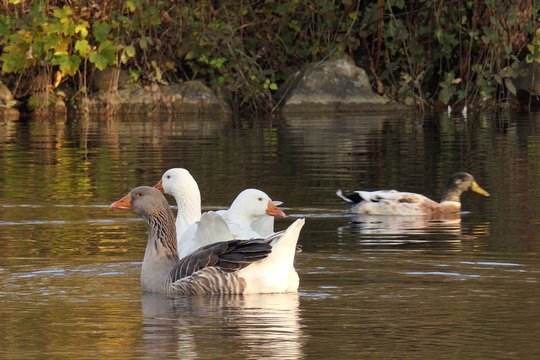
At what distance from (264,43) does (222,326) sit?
23.8 meters

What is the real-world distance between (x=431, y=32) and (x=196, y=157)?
12481 millimetres

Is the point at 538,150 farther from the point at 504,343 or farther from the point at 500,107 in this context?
the point at 504,343

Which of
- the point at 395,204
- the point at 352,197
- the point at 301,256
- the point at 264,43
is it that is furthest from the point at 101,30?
the point at 301,256

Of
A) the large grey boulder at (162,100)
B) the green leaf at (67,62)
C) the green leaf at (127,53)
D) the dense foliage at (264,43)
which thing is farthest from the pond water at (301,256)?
the large grey boulder at (162,100)

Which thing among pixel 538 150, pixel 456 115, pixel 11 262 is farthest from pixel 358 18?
pixel 11 262

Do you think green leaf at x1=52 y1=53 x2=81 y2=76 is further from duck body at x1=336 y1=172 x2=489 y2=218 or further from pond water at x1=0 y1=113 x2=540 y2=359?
duck body at x1=336 y1=172 x2=489 y2=218

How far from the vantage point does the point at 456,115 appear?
3106 cm

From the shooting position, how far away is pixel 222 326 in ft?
28.0

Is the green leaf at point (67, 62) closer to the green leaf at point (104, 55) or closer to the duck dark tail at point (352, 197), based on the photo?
the green leaf at point (104, 55)

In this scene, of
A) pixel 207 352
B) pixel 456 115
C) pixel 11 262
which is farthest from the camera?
pixel 456 115

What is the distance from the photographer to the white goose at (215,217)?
10.4 metres

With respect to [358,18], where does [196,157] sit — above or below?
below

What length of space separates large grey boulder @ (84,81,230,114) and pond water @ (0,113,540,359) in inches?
279

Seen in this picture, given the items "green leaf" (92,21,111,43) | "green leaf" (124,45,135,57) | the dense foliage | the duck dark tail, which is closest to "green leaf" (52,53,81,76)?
the dense foliage
